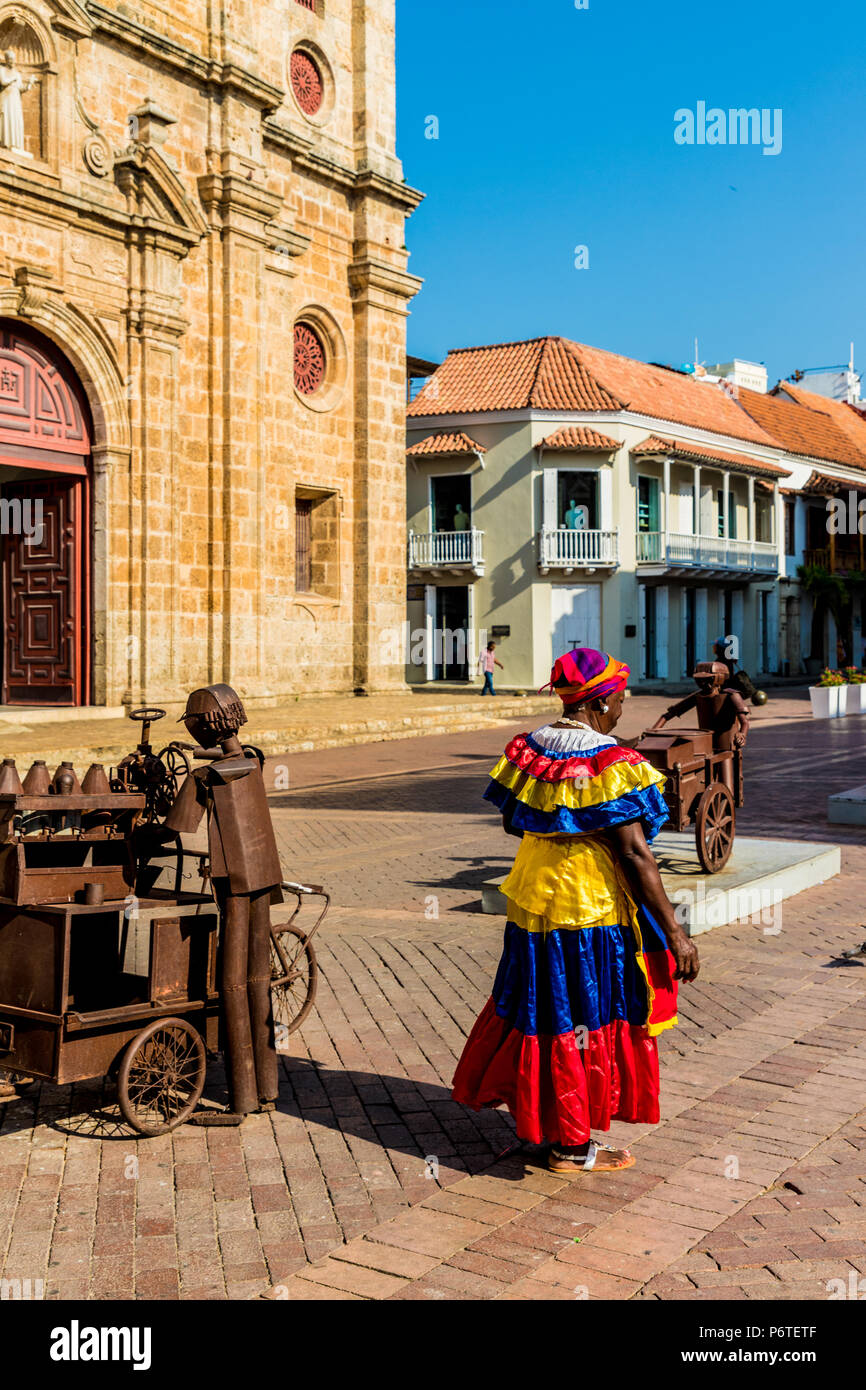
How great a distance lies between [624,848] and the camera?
3984mm

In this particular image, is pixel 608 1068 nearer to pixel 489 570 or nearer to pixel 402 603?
pixel 402 603

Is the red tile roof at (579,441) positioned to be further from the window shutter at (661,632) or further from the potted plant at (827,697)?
the potted plant at (827,697)

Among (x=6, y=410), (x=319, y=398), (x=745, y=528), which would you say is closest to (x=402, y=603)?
(x=319, y=398)

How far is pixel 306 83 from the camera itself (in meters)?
22.9

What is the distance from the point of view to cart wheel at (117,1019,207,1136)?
172 inches

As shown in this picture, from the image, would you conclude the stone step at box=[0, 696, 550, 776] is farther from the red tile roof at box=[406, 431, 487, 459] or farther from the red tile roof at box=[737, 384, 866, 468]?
the red tile roof at box=[737, 384, 866, 468]

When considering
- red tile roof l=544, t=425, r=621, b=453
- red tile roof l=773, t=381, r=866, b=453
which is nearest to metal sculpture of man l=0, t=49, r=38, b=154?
red tile roof l=544, t=425, r=621, b=453

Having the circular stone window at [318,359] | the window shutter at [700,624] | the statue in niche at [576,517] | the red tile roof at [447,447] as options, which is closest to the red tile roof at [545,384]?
the red tile roof at [447,447]

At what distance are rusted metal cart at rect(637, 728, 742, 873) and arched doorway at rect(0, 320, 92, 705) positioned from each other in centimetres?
1179

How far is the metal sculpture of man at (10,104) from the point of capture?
658 inches

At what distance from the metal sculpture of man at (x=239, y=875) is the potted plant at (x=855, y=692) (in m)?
23.1

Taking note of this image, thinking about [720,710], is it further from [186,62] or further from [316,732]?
[186,62]

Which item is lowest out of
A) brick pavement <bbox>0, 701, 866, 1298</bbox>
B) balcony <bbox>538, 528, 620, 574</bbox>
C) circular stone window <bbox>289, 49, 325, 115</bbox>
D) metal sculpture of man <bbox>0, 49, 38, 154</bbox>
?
brick pavement <bbox>0, 701, 866, 1298</bbox>
